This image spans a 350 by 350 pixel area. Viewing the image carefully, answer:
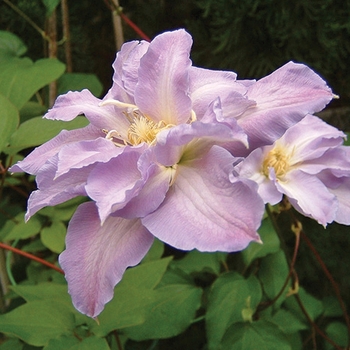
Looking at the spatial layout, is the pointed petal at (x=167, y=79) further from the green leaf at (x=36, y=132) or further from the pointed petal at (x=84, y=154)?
the green leaf at (x=36, y=132)

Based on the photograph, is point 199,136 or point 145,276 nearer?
point 199,136

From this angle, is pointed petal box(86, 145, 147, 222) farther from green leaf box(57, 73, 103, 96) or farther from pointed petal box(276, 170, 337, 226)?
green leaf box(57, 73, 103, 96)

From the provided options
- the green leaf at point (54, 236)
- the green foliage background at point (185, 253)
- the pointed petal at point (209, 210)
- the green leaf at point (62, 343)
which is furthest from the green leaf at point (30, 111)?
the pointed petal at point (209, 210)

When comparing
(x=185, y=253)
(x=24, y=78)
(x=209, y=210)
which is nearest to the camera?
→ (x=209, y=210)

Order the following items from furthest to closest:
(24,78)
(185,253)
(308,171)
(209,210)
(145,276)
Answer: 1. (185,253)
2. (24,78)
3. (145,276)
4. (308,171)
5. (209,210)

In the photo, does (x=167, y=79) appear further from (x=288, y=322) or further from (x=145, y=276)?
(x=288, y=322)

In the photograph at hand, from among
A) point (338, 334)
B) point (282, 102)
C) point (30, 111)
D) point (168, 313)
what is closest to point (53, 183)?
point (282, 102)

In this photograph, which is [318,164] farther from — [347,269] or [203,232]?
[347,269]

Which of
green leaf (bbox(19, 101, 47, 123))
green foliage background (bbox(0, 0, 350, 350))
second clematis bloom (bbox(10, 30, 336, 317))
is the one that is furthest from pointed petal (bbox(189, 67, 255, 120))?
green leaf (bbox(19, 101, 47, 123))
